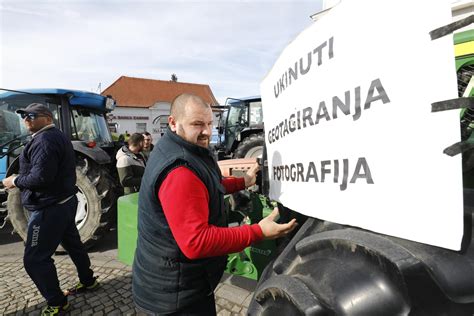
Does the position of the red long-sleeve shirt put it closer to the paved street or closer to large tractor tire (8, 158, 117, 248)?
the paved street

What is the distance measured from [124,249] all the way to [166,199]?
4.08 ft

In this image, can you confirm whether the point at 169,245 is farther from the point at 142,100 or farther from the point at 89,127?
the point at 142,100

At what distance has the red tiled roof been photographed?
1416 inches

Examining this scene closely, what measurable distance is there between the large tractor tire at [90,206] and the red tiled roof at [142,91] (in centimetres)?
3125

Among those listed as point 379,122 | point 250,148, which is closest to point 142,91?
point 250,148

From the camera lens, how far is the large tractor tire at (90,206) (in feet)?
13.5

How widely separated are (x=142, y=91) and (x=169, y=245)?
3893 cm

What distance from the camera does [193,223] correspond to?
1290 mm

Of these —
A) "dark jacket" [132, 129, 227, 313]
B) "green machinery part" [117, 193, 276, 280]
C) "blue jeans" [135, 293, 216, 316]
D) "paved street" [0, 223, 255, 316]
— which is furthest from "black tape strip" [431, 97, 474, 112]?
"paved street" [0, 223, 255, 316]

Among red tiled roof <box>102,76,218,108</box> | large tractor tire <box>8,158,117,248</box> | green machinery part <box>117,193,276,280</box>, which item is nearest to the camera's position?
green machinery part <box>117,193,276,280</box>

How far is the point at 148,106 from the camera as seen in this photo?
35906 mm

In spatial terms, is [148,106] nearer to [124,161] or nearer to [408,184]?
[124,161]

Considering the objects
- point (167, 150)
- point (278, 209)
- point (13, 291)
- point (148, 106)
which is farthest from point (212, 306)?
point (148, 106)

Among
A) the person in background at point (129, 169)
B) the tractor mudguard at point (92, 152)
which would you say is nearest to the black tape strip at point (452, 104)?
the person in background at point (129, 169)
